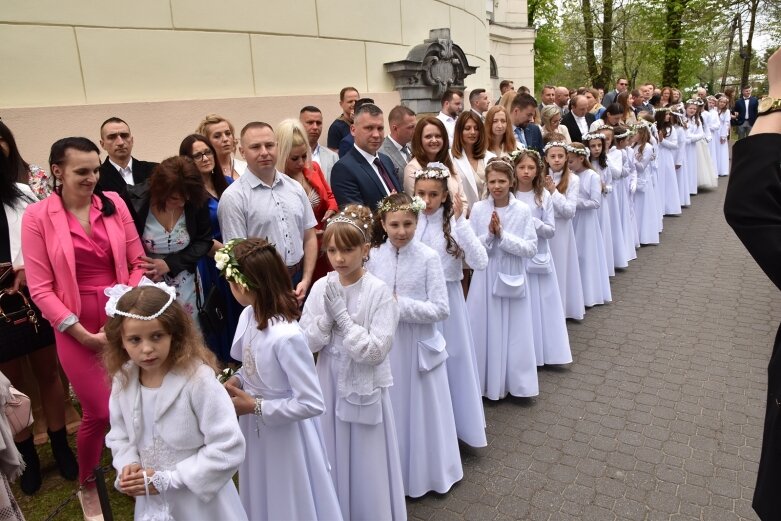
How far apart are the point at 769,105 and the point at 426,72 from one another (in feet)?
28.5

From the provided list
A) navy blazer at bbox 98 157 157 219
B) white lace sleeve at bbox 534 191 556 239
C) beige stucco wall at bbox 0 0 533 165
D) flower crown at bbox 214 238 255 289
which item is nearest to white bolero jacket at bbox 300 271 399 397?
flower crown at bbox 214 238 255 289

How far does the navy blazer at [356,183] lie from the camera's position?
464cm

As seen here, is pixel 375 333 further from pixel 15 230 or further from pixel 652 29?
pixel 652 29

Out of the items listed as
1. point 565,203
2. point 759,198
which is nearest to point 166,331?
point 759,198

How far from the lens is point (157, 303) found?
2.33m

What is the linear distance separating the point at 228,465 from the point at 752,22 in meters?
31.9

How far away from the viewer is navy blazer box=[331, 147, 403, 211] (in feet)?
15.2

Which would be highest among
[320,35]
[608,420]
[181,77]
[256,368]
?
[320,35]

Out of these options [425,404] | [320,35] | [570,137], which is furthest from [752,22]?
[425,404]

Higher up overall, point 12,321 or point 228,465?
point 12,321

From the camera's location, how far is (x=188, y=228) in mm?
4027

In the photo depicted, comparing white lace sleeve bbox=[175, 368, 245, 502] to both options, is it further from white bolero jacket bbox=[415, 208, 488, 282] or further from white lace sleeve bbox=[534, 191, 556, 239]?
white lace sleeve bbox=[534, 191, 556, 239]

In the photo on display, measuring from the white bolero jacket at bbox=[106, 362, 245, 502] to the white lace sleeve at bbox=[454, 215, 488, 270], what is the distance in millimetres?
2217

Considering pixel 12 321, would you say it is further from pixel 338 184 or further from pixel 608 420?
pixel 608 420
